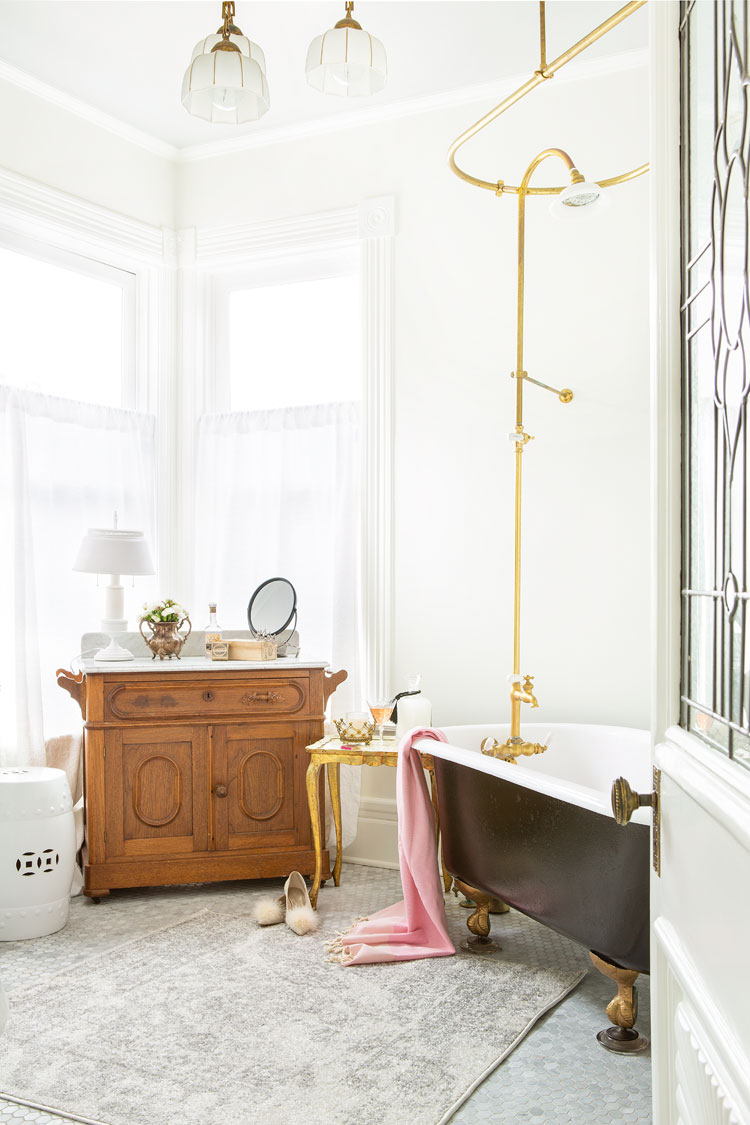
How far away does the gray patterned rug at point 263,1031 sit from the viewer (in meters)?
2.19

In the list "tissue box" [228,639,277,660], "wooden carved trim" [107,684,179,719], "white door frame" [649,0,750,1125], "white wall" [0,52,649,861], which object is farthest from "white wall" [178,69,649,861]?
"white door frame" [649,0,750,1125]

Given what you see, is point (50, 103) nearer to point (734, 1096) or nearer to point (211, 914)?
point (211, 914)

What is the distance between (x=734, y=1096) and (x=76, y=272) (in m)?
4.15

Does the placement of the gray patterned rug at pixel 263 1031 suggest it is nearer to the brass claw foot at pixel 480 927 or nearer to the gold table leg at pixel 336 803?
the brass claw foot at pixel 480 927

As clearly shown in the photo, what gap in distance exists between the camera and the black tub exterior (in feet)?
7.80

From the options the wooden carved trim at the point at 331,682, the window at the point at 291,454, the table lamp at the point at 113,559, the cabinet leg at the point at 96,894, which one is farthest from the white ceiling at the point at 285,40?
the cabinet leg at the point at 96,894

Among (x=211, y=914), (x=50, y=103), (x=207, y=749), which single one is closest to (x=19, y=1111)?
(x=211, y=914)

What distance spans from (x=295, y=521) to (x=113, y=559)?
923mm

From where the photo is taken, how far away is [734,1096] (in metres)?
0.96

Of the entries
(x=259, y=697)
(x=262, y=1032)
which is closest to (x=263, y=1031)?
(x=262, y=1032)

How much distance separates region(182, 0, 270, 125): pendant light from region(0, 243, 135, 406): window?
1.35 m

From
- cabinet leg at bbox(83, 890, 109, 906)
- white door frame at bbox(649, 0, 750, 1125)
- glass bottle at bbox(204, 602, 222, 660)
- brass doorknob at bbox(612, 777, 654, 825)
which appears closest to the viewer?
white door frame at bbox(649, 0, 750, 1125)

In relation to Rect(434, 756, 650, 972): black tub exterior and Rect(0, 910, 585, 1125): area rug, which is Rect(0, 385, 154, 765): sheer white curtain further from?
Rect(434, 756, 650, 972): black tub exterior

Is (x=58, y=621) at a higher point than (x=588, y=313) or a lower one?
lower
